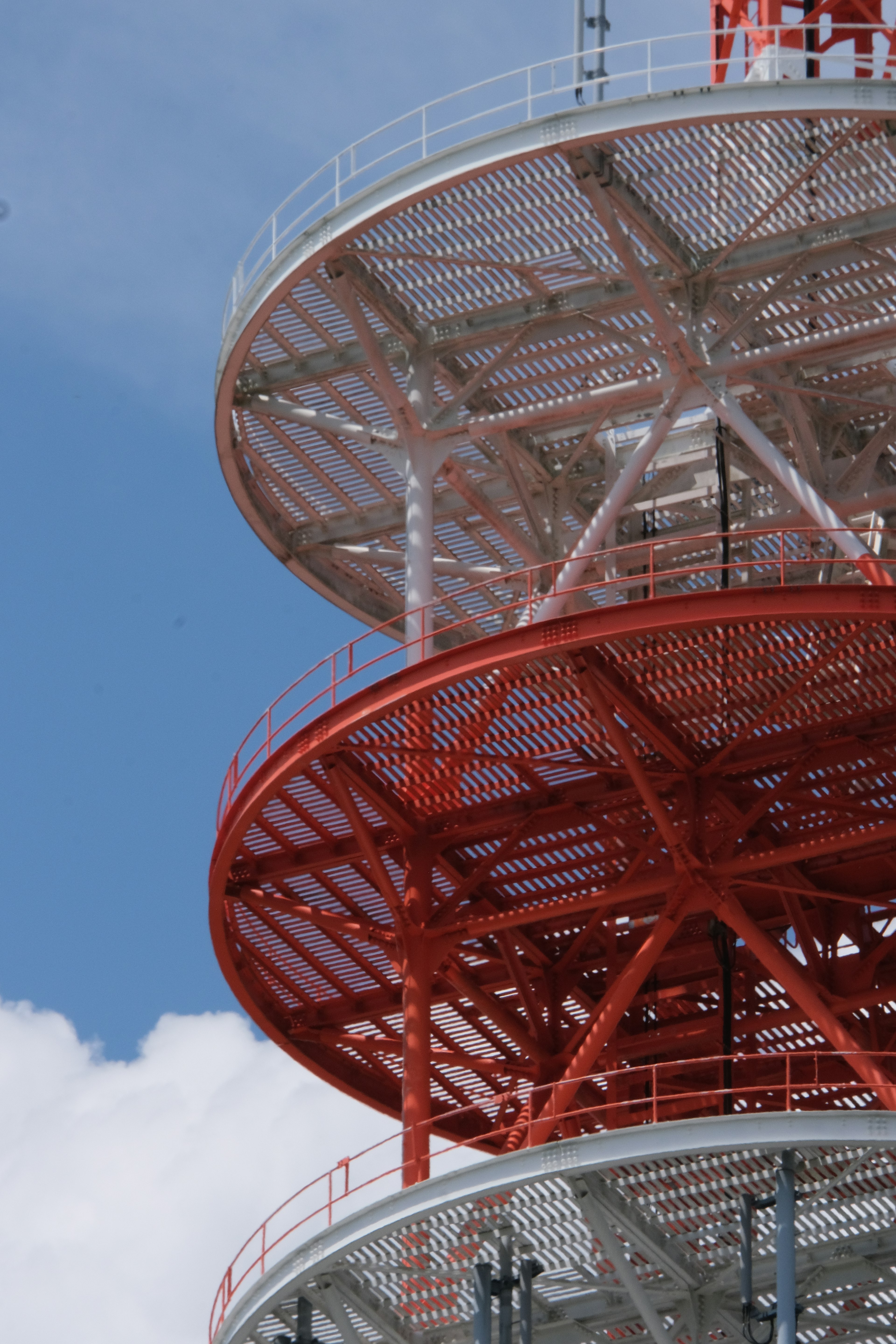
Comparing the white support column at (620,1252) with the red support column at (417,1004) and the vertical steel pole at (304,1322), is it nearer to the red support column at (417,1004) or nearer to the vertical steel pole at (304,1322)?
the red support column at (417,1004)

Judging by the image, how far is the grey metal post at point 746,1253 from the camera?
35594 millimetres

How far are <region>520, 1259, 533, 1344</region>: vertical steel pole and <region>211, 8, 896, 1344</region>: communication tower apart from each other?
45 millimetres

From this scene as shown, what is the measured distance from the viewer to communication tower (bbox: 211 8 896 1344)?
123ft

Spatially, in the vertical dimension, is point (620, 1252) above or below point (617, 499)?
below

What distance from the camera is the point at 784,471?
136 feet

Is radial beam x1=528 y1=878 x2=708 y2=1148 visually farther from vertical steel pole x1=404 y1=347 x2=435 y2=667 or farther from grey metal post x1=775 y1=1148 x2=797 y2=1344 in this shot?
vertical steel pole x1=404 y1=347 x2=435 y2=667

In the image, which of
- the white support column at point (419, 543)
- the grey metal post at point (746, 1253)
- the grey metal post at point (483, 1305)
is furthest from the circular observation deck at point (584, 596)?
the grey metal post at point (746, 1253)

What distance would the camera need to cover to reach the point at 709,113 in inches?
1526

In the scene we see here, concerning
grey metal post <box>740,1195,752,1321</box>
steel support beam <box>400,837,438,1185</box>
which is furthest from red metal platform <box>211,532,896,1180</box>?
grey metal post <box>740,1195,752,1321</box>

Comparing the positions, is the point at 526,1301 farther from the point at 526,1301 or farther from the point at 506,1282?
the point at 506,1282

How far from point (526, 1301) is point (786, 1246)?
430 centimetres

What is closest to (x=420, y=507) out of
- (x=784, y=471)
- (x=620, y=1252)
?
(x=784, y=471)

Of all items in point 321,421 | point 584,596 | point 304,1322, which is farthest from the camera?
point 584,596

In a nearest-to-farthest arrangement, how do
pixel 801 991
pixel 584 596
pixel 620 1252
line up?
pixel 620 1252
pixel 801 991
pixel 584 596
